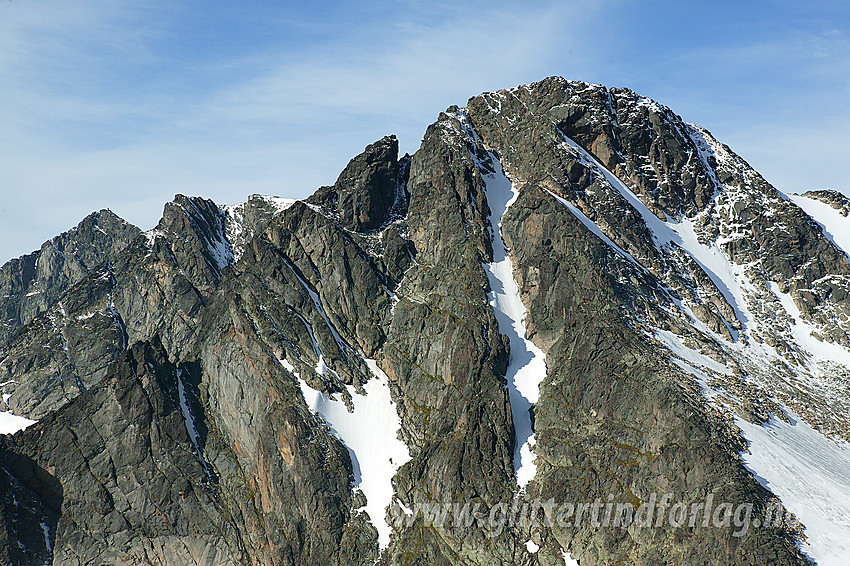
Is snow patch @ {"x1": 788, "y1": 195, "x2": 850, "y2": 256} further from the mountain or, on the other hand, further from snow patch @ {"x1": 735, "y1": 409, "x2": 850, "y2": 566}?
snow patch @ {"x1": 735, "y1": 409, "x2": 850, "y2": 566}

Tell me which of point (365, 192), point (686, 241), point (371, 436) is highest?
point (365, 192)

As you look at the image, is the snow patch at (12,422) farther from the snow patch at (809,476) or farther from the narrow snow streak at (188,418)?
the snow patch at (809,476)

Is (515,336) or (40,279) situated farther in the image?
(40,279)

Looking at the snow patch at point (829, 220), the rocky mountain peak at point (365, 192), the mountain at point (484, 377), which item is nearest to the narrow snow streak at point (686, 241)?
the mountain at point (484, 377)

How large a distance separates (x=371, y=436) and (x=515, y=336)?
27154mm

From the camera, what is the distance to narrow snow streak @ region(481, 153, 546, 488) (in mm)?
95100

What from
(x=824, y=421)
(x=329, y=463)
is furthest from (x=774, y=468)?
(x=329, y=463)

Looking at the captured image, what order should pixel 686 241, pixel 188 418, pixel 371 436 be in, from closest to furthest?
pixel 371 436, pixel 188 418, pixel 686 241

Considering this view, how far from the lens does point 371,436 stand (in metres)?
101

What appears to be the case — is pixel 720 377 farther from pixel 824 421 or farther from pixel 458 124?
pixel 458 124

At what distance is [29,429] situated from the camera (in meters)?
100

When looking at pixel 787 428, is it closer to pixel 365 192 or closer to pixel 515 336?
pixel 515 336

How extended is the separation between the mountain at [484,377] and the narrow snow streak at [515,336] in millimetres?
474

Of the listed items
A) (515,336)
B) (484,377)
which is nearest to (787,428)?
(515,336)
